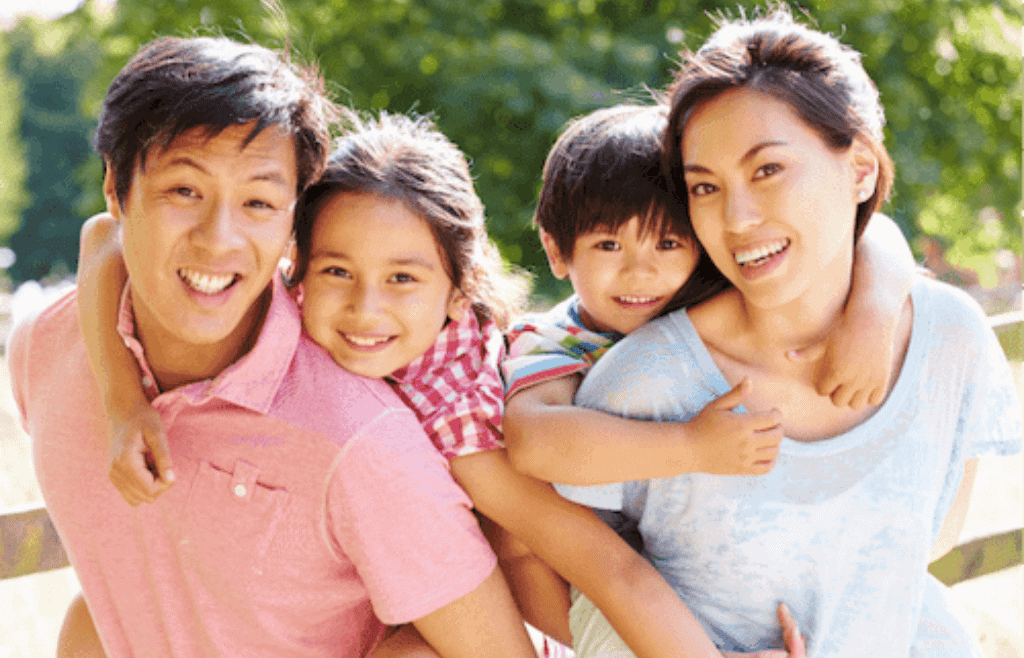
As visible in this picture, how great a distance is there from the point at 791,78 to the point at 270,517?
4.10 feet

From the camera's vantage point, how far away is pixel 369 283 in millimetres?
1749

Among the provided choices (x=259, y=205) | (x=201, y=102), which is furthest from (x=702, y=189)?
(x=201, y=102)

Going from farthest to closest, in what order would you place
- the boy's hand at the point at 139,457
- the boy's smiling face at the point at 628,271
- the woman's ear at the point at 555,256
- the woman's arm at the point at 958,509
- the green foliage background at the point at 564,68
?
the green foliage background at the point at 564,68 < the woman's ear at the point at 555,256 < the boy's smiling face at the point at 628,271 < the woman's arm at the point at 958,509 < the boy's hand at the point at 139,457

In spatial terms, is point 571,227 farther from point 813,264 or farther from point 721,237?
point 813,264

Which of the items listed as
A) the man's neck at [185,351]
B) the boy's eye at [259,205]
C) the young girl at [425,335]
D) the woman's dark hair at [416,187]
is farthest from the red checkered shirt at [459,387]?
the boy's eye at [259,205]

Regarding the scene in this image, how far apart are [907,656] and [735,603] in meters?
0.36

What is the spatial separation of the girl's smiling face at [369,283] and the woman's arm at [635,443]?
0.96ft

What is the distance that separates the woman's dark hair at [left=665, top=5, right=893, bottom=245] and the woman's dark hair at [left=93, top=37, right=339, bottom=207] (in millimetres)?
724

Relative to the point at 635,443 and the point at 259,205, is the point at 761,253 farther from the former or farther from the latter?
the point at 259,205

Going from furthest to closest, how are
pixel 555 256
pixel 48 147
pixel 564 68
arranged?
1. pixel 48 147
2. pixel 564 68
3. pixel 555 256

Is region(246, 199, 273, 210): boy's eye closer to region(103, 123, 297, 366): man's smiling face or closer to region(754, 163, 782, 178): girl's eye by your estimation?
region(103, 123, 297, 366): man's smiling face

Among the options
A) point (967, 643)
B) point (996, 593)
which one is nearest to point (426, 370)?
point (967, 643)

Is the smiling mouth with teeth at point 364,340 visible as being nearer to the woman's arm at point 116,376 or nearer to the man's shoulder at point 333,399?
A: the man's shoulder at point 333,399

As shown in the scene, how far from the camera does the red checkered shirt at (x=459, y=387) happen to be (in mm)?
1721
